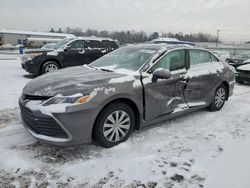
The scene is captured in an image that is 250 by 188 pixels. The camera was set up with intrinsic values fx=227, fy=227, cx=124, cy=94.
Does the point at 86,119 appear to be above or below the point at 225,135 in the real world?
above

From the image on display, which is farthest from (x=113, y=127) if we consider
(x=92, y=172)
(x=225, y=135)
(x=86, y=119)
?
(x=225, y=135)

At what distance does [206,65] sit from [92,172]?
3.47 metres

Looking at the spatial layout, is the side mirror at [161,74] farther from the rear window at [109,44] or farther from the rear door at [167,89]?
the rear window at [109,44]

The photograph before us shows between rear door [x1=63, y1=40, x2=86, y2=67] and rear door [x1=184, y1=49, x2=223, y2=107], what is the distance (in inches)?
226

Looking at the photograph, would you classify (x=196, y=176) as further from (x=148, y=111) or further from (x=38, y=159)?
(x=38, y=159)

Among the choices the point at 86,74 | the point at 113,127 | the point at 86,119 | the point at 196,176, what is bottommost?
the point at 196,176

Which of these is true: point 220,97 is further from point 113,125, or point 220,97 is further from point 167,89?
point 113,125

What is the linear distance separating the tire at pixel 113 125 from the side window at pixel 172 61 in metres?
0.89

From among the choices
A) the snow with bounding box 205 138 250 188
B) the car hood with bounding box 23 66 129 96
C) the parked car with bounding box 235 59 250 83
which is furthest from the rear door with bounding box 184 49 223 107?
the parked car with bounding box 235 59 250 83

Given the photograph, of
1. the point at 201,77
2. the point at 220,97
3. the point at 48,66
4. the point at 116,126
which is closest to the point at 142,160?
the point at 116,126

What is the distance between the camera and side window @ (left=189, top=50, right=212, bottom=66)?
4641mm

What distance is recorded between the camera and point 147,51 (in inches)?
165

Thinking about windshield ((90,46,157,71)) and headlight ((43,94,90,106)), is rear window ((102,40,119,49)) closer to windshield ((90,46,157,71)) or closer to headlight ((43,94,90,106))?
windshield ((90,46,157,71))

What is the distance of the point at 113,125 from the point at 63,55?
6.53 metres
